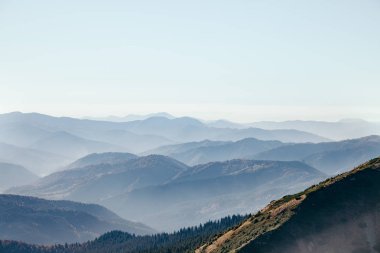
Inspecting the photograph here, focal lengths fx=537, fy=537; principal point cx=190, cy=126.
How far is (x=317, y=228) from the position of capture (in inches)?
7224

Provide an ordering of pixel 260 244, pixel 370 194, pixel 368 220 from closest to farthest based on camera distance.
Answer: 1. pixel 260 244
2. pixel 368 220
3. pixel 370 194

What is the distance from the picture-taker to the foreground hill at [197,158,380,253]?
17412 centimetres

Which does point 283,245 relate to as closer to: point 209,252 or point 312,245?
point 312,245

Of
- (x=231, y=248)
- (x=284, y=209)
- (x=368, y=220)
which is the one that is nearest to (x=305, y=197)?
(x=284, y=209)

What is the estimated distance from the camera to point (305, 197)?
198500mm

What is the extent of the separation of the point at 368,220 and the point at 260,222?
37.7m

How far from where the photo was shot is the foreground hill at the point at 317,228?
571ft

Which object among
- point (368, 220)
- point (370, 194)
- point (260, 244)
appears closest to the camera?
point (260, 244)

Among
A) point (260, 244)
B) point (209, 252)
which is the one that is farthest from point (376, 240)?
point (209, 252)

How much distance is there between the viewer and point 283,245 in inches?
6836

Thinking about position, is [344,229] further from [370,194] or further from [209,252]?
[209,252]

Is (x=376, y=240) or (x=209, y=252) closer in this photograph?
(x=376, y=240)

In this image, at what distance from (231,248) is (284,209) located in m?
28.1

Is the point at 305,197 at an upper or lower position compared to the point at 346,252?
upper
